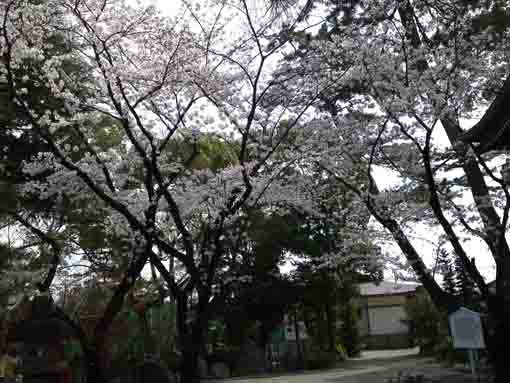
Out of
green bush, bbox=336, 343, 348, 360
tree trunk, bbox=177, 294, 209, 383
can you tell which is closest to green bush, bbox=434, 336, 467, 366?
green bush, bbox=336, 343, 348, 360

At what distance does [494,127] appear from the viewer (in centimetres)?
425

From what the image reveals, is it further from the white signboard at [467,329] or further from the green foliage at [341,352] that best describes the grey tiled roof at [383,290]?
the white signboard at [467,329]

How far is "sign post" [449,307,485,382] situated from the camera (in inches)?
293

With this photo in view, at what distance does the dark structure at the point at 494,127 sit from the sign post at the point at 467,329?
12.3 ft

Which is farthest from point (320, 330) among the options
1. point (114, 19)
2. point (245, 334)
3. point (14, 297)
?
point (114, 19)

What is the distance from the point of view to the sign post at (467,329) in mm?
7453

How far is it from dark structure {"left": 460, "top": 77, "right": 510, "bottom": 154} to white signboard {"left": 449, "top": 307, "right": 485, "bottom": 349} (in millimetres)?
3744

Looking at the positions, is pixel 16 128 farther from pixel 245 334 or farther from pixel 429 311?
pixel 429 311

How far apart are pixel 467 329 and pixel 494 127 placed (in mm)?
4299

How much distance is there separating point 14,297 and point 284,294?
11.7 m

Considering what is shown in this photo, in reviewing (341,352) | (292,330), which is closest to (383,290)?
(292,330)

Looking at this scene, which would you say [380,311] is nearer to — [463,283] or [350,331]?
[350,331]

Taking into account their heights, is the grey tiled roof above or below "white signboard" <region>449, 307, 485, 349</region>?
above

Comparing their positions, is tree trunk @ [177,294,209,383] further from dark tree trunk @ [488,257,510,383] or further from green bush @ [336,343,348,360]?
green bush @ [336,343,348,360]
